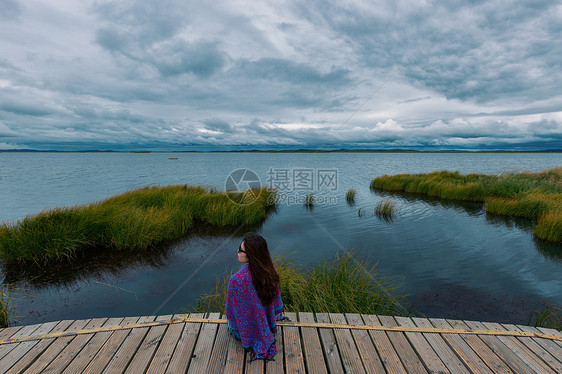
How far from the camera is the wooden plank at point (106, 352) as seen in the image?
350 cm

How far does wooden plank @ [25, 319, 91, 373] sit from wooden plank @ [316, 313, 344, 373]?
12.4 feet

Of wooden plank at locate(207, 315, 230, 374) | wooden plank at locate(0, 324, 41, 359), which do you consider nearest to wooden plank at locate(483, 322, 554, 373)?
wooden plank at locate(207, 315, 230, 374)

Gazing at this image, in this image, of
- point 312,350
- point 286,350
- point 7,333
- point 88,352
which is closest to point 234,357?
point 286,350

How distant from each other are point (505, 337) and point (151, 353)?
5.44 metres

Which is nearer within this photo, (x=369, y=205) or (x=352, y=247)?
(x=352, y=247)

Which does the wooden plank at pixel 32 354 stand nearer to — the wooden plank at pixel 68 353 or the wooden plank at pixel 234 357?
the wooden plank at pixel 68 353

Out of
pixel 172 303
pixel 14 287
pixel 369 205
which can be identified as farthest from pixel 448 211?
pixel 14 287

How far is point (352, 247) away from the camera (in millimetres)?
11945

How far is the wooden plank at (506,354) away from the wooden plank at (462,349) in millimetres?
356

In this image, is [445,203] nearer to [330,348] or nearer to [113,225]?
[330,348]

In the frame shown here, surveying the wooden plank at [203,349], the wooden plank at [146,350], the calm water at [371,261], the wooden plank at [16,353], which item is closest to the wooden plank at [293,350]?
the wooden plank at [203,349]

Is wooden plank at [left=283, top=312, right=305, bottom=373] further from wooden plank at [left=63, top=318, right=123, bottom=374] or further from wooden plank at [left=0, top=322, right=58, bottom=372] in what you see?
wooden plank at [left=0, top=322, right=58, bottom=372]

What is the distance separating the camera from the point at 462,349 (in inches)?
156

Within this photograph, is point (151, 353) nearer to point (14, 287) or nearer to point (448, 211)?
point (14, 287)
